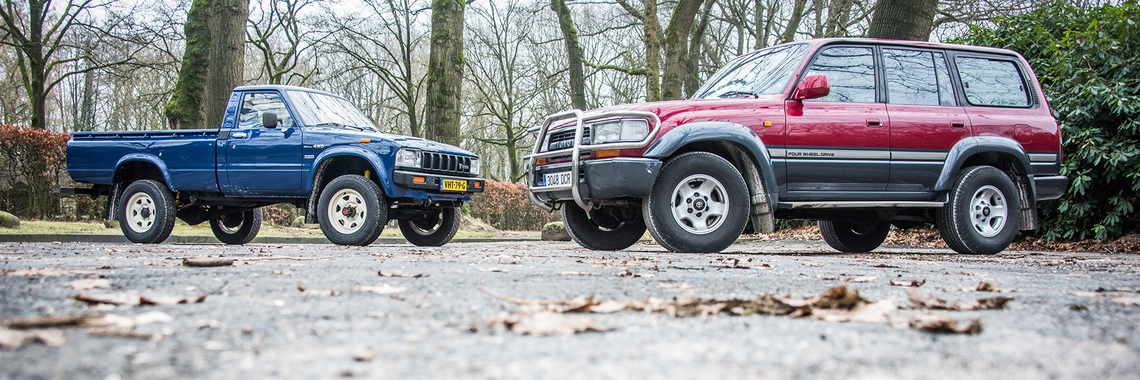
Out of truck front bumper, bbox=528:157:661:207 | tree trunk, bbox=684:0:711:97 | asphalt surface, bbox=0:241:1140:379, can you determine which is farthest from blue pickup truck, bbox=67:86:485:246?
tree trunk, bbox=684:0:711:97

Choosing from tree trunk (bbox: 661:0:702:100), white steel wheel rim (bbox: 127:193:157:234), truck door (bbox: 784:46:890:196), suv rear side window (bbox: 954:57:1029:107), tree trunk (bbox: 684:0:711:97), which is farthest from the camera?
tree trunk (bbox: 684:0:711:97)

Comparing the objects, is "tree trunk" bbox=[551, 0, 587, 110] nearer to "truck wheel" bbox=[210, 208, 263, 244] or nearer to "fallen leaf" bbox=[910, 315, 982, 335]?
"truck wheel" bbox=[210, 208, 263, 244]

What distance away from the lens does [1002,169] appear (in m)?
7.71

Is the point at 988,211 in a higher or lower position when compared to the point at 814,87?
lower

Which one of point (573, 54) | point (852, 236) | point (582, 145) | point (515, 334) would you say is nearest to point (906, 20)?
point (852, 236)

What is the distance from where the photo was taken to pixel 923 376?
182 centimetres

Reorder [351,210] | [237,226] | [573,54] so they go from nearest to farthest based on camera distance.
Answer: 1. [351,210]
2. [237,226]
3. [573,54]

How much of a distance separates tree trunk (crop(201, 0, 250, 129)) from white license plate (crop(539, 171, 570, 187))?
7.70 meters

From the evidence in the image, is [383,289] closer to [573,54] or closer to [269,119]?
[269,119]

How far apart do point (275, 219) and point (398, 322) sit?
586 inches

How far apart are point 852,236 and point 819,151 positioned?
266 cm

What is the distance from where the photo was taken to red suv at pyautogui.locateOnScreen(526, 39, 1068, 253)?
647 centimetres

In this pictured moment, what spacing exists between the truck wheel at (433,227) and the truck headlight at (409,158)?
1.15m

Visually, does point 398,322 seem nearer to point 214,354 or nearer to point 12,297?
point 214,354
